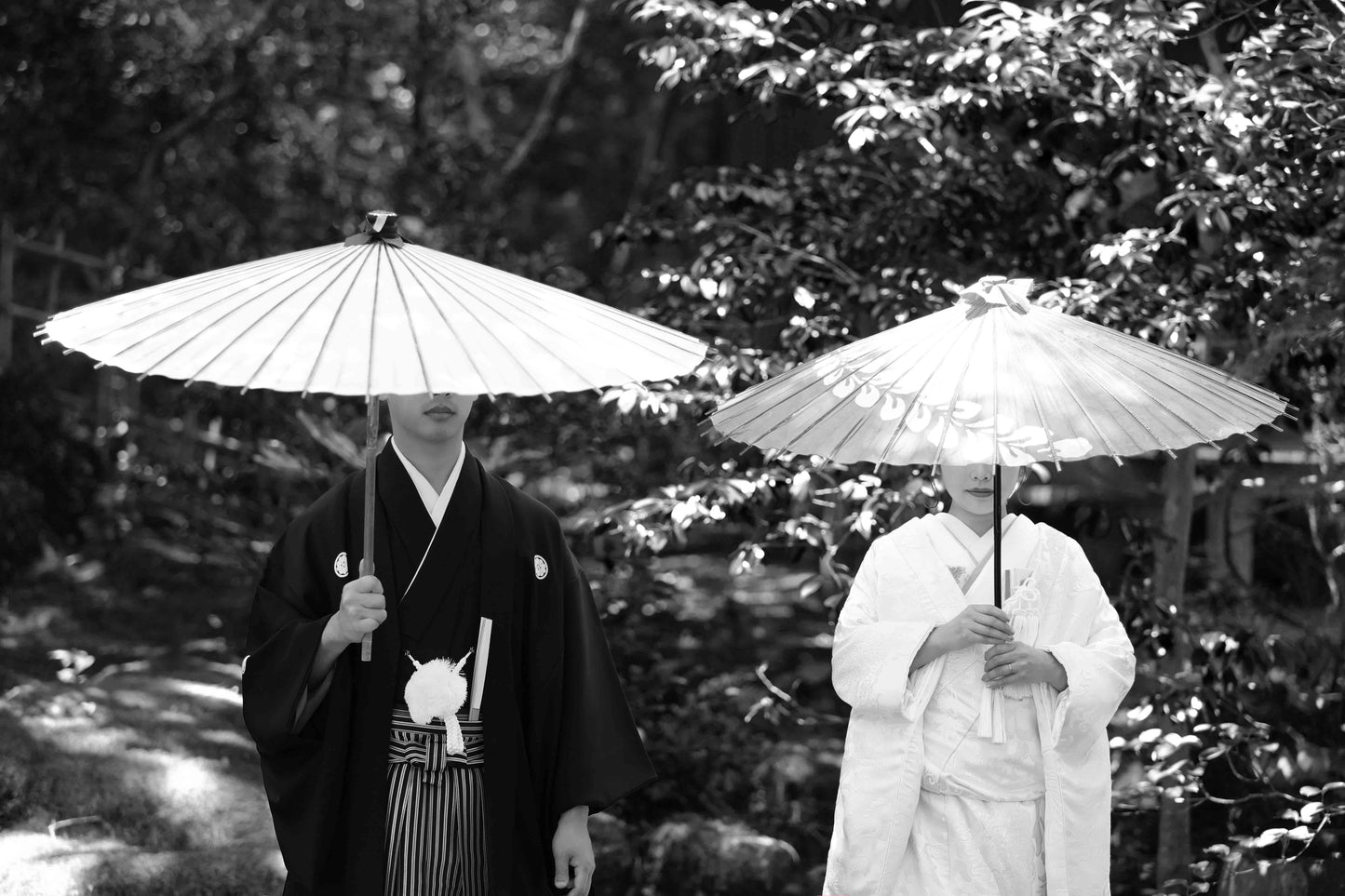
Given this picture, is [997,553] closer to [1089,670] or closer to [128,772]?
[1089,670]

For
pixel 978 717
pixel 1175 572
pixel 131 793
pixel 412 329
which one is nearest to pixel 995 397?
pixel 978 717

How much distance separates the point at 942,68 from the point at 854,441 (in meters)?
1.98

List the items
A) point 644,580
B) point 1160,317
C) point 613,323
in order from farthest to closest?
point 644,580, point 1160,317, point 613,323

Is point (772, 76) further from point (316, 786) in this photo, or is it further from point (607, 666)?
point (316, 786)

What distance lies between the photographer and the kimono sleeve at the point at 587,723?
3363 mm

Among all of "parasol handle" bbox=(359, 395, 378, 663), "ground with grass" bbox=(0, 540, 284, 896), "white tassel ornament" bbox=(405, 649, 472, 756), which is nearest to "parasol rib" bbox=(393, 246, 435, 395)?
"parasol handle" bbox=(359, 395, 378, 663)

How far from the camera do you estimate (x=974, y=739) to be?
3475 millimetres

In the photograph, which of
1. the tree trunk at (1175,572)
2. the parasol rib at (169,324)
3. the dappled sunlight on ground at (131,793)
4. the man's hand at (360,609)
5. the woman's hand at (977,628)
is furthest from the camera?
the tree trunk at (1175,572)

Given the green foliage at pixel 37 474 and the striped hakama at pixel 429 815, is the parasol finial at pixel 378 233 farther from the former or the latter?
the green foliage at pixel 37 474

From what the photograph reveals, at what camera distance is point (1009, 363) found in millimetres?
3295

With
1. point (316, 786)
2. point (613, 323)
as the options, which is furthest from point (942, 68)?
point (316, 786)

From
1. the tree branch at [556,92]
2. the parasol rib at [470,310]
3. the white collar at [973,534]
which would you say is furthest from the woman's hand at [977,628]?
the tree branch at [556,92]

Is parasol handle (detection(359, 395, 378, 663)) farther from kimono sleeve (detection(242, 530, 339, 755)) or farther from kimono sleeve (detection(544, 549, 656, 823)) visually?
kimono sleeve (detection(544, 549, 656, 823))

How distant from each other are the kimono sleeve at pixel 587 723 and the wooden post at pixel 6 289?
8.15m
